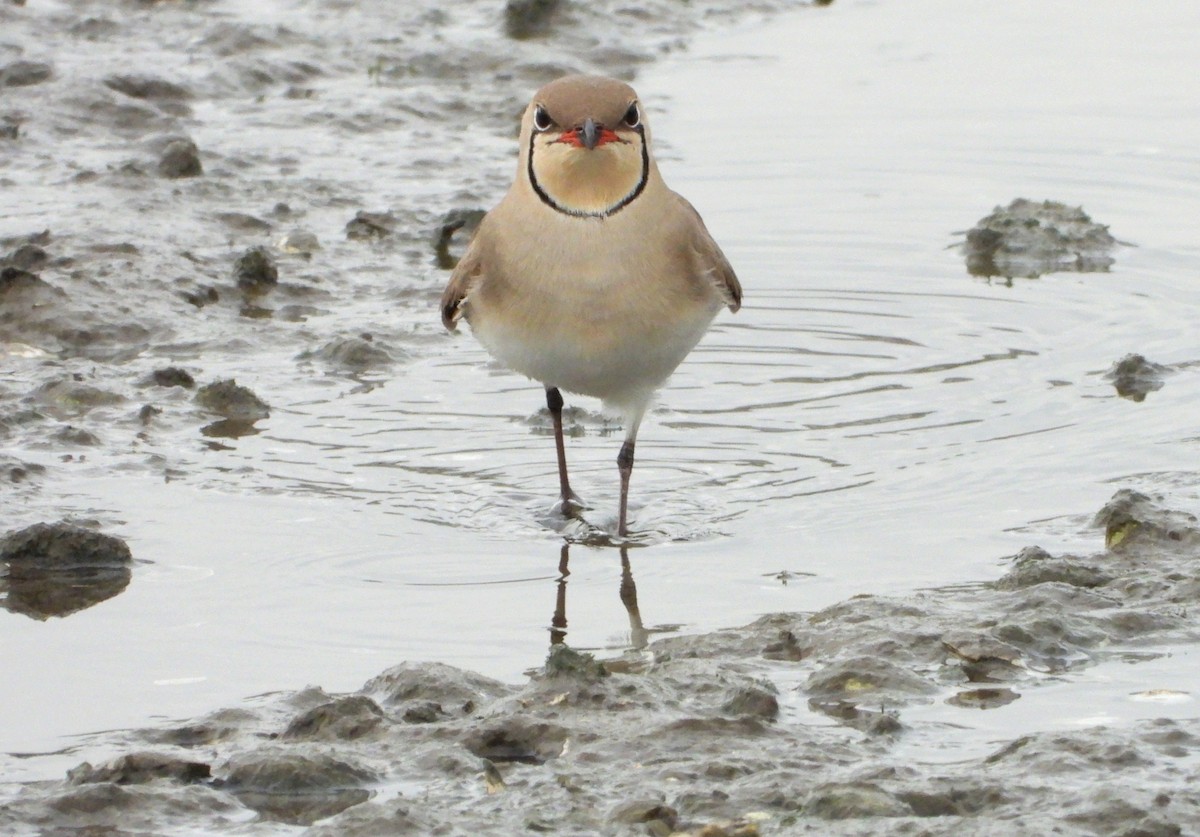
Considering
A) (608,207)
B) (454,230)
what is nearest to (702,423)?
(608,207)

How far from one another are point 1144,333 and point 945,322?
934 mm

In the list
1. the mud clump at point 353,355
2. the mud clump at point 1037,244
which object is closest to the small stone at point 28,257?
the mud clump at point 353,355

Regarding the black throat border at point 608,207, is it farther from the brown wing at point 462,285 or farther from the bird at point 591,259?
the brown wing at point 462,285

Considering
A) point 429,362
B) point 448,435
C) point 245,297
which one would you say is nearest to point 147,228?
point 245,297

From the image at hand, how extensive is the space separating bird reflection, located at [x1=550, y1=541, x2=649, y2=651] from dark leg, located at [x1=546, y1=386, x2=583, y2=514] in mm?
311

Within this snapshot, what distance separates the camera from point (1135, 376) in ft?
28.8

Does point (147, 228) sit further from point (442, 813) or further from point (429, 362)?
point (442, 813)

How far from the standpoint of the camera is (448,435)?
8.54 metres

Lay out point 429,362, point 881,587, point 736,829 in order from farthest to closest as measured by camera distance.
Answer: point 429,362
point 881,587
point 736,829

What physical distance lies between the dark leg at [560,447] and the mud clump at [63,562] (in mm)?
1670

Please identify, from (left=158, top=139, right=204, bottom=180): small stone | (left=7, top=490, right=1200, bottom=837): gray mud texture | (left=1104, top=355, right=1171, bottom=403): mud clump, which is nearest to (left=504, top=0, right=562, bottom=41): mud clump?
(left=158, top=139, right=204, bottom=180): small stone

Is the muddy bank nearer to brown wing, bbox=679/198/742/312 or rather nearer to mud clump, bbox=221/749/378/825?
brown wing, bbox=679/198/742/312

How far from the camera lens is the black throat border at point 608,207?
23.9 feet

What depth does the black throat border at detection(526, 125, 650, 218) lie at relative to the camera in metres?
7.28
